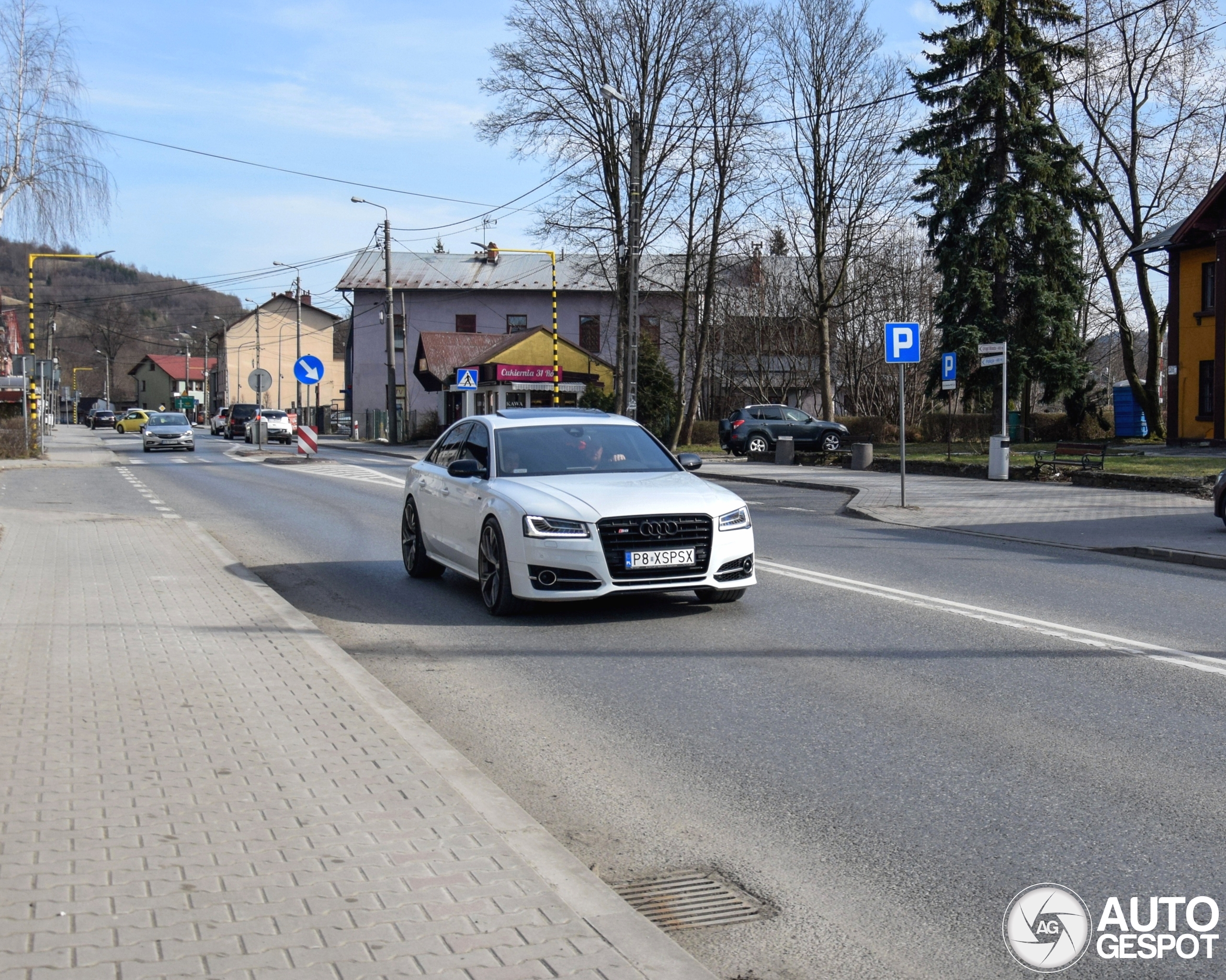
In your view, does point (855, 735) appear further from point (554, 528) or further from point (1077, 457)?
point (1077, 457)

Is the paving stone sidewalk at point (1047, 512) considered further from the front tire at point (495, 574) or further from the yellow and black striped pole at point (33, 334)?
the yellow and black striped pole at point (33, 334)

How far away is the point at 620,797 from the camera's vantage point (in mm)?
5156

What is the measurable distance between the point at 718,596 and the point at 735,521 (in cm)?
85

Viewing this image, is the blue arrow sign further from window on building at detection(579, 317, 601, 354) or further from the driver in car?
window on building at detection(579, 317, 601, 354)

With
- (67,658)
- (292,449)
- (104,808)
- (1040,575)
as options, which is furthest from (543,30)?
(104,808)

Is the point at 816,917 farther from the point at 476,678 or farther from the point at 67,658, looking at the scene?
the point at 67,658

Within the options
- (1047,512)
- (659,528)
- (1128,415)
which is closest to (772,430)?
(1128,415)

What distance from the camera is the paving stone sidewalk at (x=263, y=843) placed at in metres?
3.29

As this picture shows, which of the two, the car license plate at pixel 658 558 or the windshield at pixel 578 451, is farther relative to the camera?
the windshield at pixel 578 451

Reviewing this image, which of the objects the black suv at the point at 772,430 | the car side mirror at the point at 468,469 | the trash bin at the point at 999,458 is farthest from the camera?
the black suv at the point at 772,430

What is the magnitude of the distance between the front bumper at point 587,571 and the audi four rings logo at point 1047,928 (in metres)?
4.97

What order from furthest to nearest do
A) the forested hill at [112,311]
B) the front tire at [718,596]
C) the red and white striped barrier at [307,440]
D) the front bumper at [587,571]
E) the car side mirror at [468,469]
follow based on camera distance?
the forested hill at [112,311] < the red and white striped barrier at [307,440] < the car side mirror at [468,469] < the front tire at [718,596] < the front bumper at [587,571]

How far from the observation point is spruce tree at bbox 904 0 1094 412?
37.0 m

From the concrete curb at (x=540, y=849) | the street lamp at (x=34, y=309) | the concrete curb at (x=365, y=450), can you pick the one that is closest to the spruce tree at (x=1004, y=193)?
the concrete curb at (x=365, y=450)
